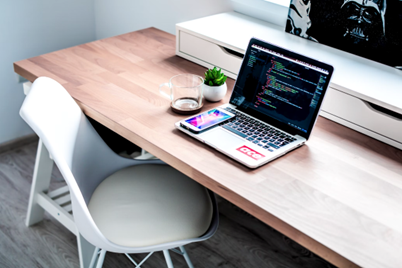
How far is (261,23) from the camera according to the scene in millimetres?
1683

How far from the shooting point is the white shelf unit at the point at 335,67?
115cm

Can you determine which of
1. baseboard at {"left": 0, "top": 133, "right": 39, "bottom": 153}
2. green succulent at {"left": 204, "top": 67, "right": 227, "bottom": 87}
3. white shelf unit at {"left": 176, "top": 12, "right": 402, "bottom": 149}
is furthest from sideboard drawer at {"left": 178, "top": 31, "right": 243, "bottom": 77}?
baseboard at {"left": 0, "top": 133, "right": 39, "bottom": 153}

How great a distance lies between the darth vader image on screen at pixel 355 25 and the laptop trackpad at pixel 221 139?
630 millimetres

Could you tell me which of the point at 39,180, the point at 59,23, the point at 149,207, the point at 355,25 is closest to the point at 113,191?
the point at 149,207

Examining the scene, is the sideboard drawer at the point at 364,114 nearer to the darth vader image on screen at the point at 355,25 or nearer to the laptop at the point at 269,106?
the laptop at the point at 269,106

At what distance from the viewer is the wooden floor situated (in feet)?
5.34

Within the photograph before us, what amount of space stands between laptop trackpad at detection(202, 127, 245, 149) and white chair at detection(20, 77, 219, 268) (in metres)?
0.24

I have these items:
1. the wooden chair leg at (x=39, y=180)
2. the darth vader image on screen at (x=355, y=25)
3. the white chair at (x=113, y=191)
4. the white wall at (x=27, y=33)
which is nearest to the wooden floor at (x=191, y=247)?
the wooden chair leg at (x=39, y=180)

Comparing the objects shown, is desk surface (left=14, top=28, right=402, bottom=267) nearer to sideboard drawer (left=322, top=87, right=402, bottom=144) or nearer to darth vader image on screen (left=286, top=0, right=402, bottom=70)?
sideboard drawer (left=322, top=87, right=402, bottom=144)

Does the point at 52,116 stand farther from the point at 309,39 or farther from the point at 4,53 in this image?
the point at 4,53

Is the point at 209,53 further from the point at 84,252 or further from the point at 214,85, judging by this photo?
the point at 84,252

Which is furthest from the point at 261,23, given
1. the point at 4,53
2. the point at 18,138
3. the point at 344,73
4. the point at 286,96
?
the point at 18,138

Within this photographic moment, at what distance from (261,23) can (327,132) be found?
0.68 m

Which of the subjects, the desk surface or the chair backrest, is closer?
the desk surface
